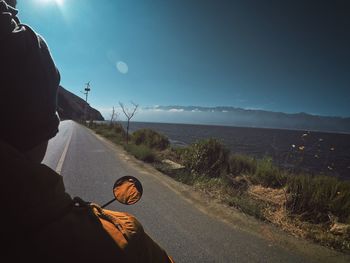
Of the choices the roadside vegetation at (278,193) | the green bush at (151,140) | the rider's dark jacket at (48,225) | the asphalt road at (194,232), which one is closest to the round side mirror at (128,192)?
the rider's dark jacket at (48,225)

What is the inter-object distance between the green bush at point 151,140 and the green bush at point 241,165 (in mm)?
8325

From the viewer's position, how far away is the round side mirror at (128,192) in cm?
170

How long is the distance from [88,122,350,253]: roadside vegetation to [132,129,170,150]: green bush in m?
8.74

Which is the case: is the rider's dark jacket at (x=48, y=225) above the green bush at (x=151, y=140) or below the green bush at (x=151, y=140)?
above

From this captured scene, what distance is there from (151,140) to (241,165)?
1077 cm

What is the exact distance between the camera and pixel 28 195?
0.97 meters

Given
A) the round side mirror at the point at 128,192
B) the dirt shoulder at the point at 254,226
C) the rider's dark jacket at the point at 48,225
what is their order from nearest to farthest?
1. the rider's dark jacket at the point at 48,225
2. the round side mirror at the point at 128,192
3. the dirt shoulder at the point at 254,226

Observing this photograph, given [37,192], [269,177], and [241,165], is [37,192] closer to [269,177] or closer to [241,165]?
[269,177]

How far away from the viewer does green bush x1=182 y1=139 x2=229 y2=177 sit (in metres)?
11.4

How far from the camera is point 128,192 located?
171cm

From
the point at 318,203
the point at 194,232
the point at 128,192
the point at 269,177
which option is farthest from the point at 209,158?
the point at 128,192

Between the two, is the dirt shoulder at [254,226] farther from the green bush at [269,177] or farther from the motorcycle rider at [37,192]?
the motorcycle rider at [37,192]

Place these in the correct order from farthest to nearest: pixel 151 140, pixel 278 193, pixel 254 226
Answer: pixel 151 140, pixel 278 193, pixel 254 226

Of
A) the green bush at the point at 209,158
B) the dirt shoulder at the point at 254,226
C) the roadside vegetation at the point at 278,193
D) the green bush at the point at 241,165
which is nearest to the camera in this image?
the dirt shoulder at the point at 254,226
